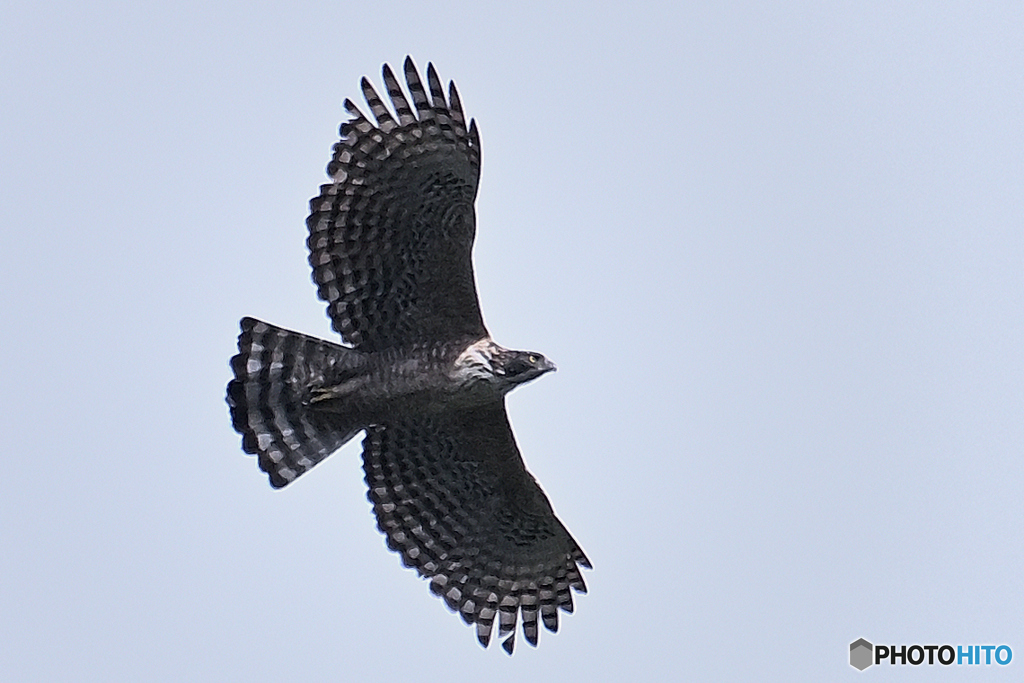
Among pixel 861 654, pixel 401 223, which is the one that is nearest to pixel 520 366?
pixel 401 223

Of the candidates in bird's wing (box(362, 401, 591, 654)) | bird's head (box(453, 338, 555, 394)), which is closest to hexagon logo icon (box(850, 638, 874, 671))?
bird's wing (box(362, 401, 591, 654))

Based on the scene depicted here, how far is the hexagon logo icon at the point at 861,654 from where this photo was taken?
58.5 ft

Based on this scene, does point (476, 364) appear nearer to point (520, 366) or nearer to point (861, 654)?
point (520, 366)

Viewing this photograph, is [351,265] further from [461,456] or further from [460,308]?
[461,456]

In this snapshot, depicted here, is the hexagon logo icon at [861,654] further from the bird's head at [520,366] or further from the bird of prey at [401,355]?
the bird's head at [520,366]

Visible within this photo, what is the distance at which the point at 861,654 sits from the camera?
1791cm

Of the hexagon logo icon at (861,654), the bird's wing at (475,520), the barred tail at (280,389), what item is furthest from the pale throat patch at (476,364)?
the hexagon logo icon at (861,654)

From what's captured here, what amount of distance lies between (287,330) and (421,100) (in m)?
2.10

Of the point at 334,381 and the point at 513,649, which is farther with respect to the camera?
the point at 513,649

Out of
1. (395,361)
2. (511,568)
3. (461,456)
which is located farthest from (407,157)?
(511,568)

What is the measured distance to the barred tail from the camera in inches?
604

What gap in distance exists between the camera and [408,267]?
15234 millimetres

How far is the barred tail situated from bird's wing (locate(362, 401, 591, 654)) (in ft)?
2.01

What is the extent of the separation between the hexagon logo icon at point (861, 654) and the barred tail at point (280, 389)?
17.8ft
